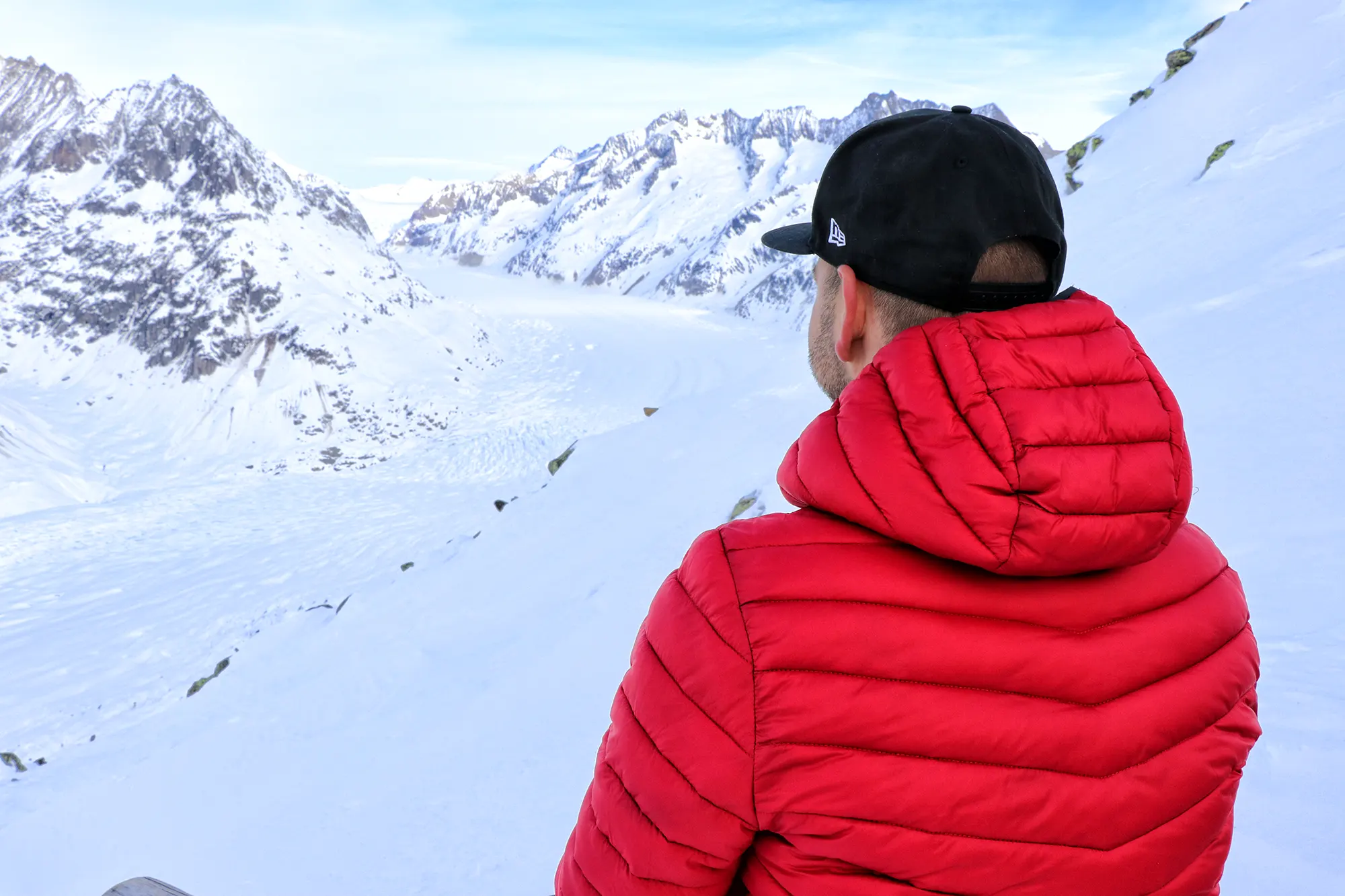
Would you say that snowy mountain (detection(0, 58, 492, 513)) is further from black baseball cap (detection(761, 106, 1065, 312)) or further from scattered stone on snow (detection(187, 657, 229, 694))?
black baseball cap (detection(761, 106, 1065, 312))

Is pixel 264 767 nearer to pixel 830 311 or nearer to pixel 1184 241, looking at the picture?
pixel 830 311

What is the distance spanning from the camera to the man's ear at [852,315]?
1602 mm

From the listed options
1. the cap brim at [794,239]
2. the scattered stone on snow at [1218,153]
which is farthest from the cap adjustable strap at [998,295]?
the scattered stone on snow at [1218,153]

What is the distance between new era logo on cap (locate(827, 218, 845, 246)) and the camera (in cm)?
159

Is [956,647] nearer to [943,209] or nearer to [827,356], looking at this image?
[827,356]

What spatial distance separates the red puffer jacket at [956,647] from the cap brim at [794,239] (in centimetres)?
57

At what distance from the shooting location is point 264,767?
32.6 ft

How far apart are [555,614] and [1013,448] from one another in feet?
34.5

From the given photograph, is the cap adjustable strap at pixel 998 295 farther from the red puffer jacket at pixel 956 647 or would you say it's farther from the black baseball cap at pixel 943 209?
the red puffer jacket at pixel 956 647

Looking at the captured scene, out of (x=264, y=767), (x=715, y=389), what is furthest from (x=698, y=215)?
(x=264, y=767)

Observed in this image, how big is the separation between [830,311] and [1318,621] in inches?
197

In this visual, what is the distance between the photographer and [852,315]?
162cm

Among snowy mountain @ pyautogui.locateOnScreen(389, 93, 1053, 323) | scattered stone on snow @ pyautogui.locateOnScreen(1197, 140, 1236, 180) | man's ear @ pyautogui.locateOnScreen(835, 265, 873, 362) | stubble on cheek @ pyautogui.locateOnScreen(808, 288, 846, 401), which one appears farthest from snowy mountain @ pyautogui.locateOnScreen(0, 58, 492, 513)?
snowy mountain @ pyautogui.locateOnScreen(389, 93, 1053, 323)

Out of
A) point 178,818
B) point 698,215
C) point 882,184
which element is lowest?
point 178,818
